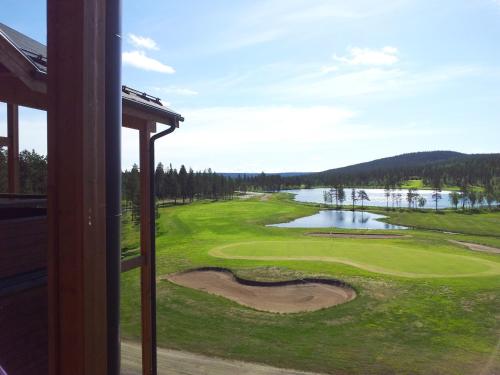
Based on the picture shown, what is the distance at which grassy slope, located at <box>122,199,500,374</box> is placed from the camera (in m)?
11.7

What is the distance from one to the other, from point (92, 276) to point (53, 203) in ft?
1.06

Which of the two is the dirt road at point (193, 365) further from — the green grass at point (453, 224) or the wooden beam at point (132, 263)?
the green grass at point (453, 224)

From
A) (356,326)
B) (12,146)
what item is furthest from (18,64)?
(356,326)

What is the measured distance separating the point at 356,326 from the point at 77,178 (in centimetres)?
1416

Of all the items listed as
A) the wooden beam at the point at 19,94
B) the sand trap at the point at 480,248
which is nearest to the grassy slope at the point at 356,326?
the wooden beam at the point at 19,94

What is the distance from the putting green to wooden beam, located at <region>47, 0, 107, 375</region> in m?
21.1

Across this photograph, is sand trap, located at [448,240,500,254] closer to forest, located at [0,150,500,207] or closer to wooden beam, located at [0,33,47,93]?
forest, located at [0,150,500,207]

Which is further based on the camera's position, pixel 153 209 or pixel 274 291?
pixel 274 291

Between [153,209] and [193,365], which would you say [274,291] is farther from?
[153,209]

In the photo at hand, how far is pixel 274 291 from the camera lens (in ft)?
62.0

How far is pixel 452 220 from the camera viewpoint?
59250 mm

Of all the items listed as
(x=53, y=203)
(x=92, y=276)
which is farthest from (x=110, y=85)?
(x=92, y=276)

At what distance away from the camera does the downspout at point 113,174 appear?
1611mm

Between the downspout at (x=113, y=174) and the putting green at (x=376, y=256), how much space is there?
Result: 828 inches
